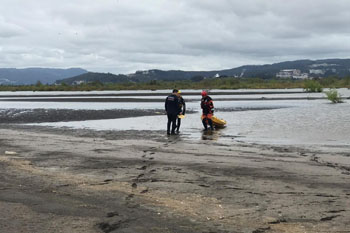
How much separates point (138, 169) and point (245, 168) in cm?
250

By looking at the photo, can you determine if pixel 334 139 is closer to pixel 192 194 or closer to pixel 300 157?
pixel 300 157

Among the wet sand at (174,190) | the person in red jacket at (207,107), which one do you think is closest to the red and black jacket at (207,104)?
the person in red jacket at (207,107)

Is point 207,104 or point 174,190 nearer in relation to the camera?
point 174,190

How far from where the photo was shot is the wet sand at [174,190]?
6398 mm

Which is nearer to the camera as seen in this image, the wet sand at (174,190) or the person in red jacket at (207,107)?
the wet sand at (174,190)

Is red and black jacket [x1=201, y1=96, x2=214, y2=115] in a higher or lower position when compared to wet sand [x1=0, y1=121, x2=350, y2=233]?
higher

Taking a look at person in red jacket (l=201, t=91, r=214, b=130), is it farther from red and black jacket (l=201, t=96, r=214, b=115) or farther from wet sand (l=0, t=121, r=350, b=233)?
wet sand (l=0, t=121, r=350, b=233)

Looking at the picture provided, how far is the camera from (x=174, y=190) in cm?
850

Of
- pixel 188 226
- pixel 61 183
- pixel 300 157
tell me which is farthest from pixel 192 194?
pixel 300 157

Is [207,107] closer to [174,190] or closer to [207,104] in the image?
[207,104]

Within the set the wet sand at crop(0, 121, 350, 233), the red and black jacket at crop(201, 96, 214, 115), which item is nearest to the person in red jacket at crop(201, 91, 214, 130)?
the red and black jacket at crop(201, 96, 214, 115)

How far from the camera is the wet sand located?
252 inches

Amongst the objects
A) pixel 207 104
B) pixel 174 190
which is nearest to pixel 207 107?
pixel 207 104

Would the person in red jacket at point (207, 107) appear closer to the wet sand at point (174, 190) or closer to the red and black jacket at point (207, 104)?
the red and black jacket at point (207, 104)
